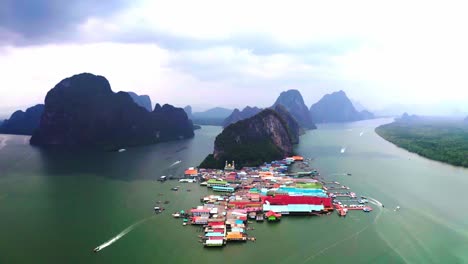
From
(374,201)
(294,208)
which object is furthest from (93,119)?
(374,201)

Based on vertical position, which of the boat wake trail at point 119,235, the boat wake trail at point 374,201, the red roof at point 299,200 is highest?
the red roof at point 299,200

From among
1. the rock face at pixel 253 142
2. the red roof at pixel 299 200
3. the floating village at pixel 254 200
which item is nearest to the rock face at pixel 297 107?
the rock face at pixel 253 142

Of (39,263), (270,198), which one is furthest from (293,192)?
(39,263)

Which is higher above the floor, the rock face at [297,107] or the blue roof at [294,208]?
the rock face at [297,107]

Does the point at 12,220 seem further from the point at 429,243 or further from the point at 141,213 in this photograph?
the point at 429,243

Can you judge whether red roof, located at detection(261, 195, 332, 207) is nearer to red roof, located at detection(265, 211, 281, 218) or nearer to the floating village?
the floating village

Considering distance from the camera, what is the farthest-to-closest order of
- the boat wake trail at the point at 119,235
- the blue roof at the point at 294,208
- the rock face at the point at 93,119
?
the rock face at the point at 93,119 < the blue roof at the point at 294,208 < the boat wake trail at the point at 119,235

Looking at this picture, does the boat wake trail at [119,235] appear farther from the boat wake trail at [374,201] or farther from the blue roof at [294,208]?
the boat wake trail at [374,201]
